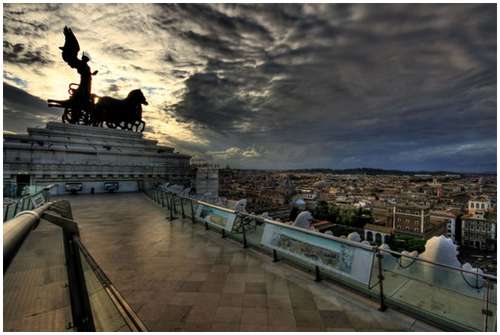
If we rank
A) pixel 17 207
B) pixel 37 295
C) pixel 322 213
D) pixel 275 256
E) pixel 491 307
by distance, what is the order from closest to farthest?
1. pixel 491 307
2. pixel 37 295
3. pixel 275 256
4. pixel 17 207
5. pixel 322 213

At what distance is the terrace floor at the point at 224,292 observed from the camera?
96.0 inches

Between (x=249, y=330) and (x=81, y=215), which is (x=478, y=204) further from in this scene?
(x=81, y=215)

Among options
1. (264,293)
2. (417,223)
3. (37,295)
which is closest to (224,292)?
Answer: (264,293)

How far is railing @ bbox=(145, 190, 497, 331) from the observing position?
2248 mm

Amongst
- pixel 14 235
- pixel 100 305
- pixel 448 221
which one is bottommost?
pixel 448 221

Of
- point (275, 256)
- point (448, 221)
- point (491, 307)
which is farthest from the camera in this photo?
point (448, 221)

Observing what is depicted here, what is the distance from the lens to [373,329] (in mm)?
2357

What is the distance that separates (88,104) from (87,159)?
16.8ft

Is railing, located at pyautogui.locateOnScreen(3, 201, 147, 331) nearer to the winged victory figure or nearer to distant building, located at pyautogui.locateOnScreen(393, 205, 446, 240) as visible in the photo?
distant building, located at pyautogui.locateOnScreen(393, 205, 446, 240)

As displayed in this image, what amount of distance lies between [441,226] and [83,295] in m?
8.62

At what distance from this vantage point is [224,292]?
9.95 feet

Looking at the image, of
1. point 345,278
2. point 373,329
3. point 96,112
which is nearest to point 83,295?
point 373,329

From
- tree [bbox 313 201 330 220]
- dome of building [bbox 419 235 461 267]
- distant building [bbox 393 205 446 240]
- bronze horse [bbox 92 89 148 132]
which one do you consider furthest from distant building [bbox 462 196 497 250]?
bronze horse [bbox 92 89 148 132]

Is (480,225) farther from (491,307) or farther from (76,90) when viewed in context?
(76,90)
